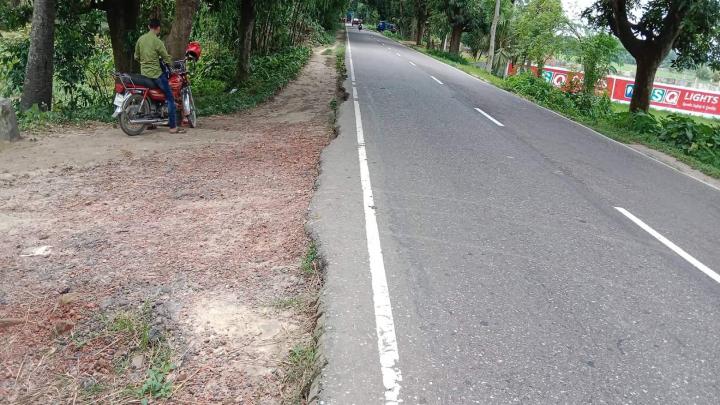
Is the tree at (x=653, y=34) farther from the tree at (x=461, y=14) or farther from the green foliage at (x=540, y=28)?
the tree at (x=461, y=14)

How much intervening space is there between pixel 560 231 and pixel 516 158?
3.45 metres

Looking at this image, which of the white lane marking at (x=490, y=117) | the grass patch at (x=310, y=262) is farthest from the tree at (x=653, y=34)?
the grass patch at (x=310, y=262)

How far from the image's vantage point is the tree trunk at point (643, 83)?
1823 centimetres

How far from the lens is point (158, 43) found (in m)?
8.77

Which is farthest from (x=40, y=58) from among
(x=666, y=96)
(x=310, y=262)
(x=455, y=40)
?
(x=666, y=96)

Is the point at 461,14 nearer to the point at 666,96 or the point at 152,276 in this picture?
the point at 666,96

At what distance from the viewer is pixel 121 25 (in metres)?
12.0

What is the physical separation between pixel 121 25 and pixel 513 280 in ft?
35.4

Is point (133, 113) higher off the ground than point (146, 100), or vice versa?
point (146, 100)

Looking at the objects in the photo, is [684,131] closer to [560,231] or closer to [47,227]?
[560,231]

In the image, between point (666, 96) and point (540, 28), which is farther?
point (666, 96)

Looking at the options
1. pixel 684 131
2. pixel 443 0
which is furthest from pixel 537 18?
pixel 684 131

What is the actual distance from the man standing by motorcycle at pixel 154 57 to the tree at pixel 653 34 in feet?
46.5

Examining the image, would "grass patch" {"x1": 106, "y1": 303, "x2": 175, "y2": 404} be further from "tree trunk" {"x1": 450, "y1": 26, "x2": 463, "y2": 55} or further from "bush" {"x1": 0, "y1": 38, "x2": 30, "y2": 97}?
"tree trunk" {"x1": 450, "y1": 26, "x2": 463, "y2": 55}
